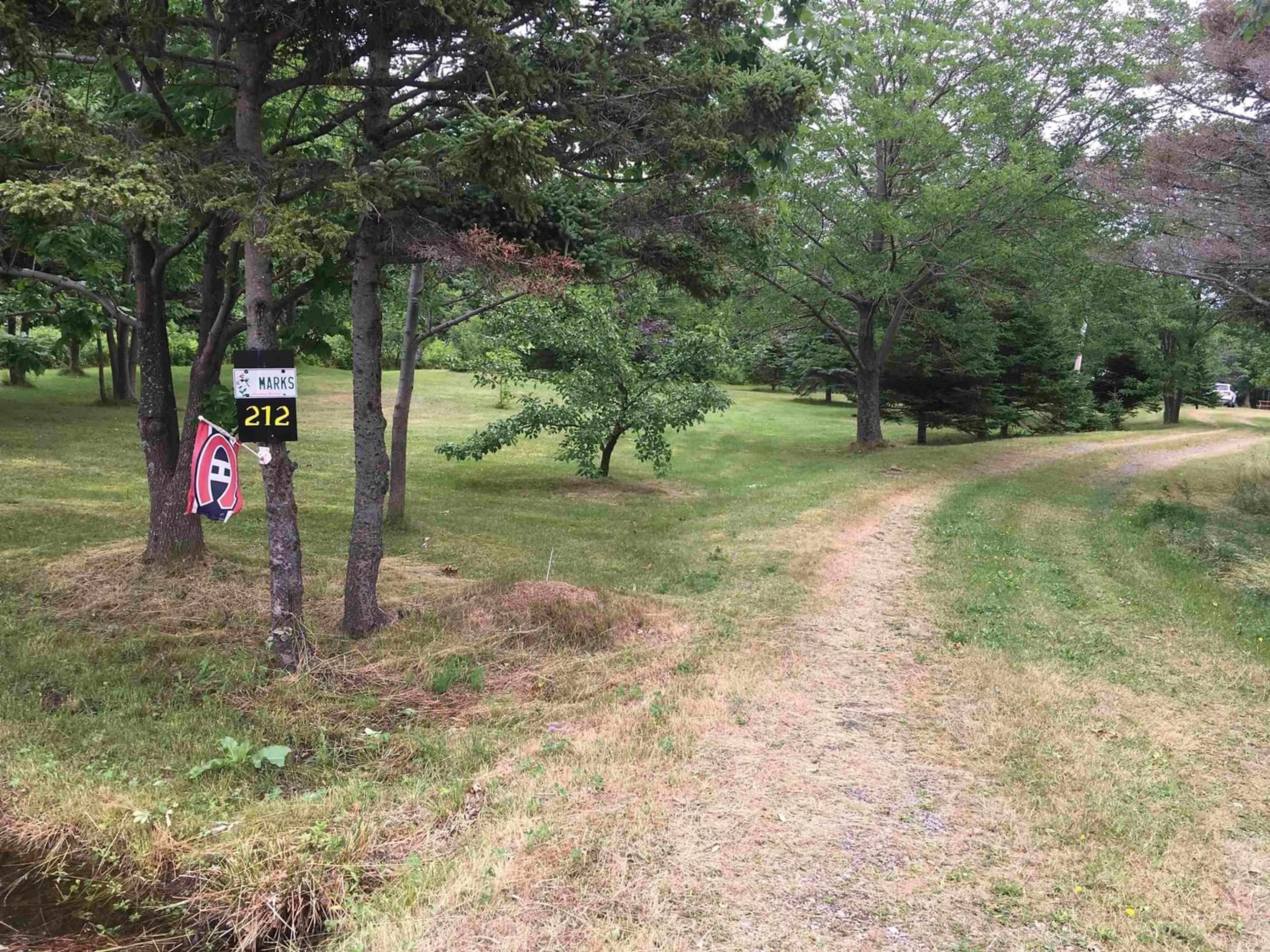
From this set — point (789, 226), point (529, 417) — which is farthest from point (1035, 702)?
point (789, 226)

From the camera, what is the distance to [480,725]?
5.30m

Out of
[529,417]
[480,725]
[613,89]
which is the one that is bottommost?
[480,725]

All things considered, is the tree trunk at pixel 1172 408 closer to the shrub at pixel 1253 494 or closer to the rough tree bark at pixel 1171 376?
the rough tree bark at pixel 1171 376

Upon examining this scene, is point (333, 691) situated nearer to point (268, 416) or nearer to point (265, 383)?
point (268, 416)

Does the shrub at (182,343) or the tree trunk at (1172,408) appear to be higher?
the shrub at (182,343)

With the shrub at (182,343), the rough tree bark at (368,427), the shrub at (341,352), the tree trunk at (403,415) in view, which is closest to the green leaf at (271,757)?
the rough tree bark at (368,427)

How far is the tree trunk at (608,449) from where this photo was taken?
1627 centimetres

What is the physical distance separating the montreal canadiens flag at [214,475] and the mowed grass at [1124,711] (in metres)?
5.06

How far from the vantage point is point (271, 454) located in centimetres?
574

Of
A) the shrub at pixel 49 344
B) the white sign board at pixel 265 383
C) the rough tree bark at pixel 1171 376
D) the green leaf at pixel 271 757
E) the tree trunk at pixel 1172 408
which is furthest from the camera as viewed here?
the tree trunk at pixel 1172 408

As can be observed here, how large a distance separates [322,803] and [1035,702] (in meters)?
4.57

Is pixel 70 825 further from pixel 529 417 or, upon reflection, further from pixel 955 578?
pixel 529 417

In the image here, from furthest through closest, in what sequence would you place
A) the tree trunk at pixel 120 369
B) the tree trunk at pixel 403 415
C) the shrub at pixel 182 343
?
the tree trunk at pixel 120 369
the shrub at pixel 182 343
the tree trunk at pixel 403 415

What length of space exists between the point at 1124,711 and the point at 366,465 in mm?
5780
